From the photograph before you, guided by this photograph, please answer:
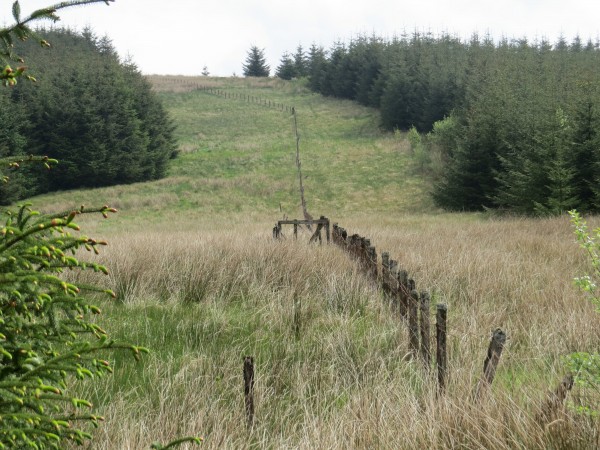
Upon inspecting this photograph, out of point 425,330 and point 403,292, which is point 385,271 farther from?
point 425,330

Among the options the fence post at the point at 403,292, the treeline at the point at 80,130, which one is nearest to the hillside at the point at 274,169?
the treeline at the point at 80,130

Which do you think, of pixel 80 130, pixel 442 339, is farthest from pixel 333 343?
pixel 80 130

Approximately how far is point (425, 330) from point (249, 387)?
4.95 ft

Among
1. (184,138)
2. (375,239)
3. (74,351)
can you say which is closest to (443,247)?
(375,239)

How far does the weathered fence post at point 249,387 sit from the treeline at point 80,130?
121 feet

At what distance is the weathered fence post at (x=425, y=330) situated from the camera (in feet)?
15.2

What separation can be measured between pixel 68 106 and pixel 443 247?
35.7 meters

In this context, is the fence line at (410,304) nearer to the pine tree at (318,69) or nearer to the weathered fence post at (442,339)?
the weathered fence post at (442,339)

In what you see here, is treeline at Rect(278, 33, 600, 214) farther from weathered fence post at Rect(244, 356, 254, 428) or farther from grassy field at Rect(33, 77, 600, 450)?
weathered fence post at Rect(244, 356, 254, 428)

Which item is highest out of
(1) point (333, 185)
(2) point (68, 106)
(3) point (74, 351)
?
(2) point (68, 106)

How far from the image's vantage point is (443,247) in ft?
38.1

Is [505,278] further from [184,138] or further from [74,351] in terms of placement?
[184,138]

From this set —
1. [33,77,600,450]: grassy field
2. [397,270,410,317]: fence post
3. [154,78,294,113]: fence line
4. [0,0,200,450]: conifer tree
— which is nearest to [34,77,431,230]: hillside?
[154,78,294,113]: fence line

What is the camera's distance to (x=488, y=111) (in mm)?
32375
